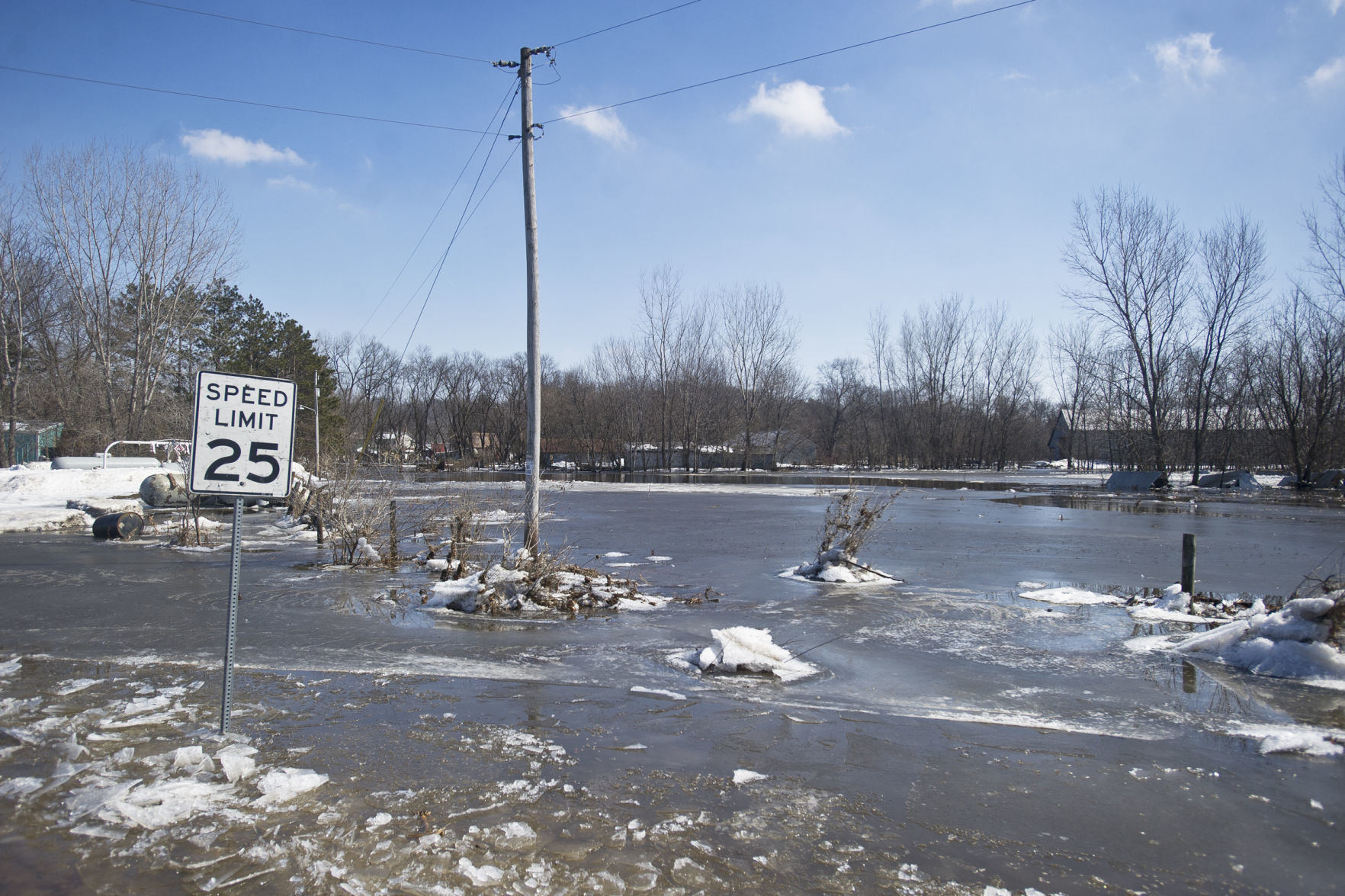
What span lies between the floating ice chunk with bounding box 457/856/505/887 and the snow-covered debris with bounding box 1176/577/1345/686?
7230 mm

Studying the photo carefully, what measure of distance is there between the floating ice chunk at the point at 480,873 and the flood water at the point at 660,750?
17 mm

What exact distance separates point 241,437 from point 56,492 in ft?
87.5

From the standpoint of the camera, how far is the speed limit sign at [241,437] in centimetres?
466

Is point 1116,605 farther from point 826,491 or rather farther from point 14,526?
point 826,491

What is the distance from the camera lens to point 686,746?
16.7 feet

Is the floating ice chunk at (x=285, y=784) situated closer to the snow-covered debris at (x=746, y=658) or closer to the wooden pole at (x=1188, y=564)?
the snow-covered debris at (x=746, y=658)

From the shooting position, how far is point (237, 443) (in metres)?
4.79

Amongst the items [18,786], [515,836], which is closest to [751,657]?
[515,836]

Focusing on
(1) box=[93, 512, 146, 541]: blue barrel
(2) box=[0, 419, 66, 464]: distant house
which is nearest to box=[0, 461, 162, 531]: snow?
(1) box=[93, 512, 146, 541]: blue barrel

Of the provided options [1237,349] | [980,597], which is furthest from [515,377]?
[980,597]

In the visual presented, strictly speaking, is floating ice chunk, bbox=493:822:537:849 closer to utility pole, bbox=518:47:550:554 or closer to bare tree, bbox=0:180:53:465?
utility pole, bbox=518:47:550:554

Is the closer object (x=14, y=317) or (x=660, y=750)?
(x=660, y=750)

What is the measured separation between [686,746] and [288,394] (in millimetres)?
3499

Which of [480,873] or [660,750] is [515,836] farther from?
[660,750]
